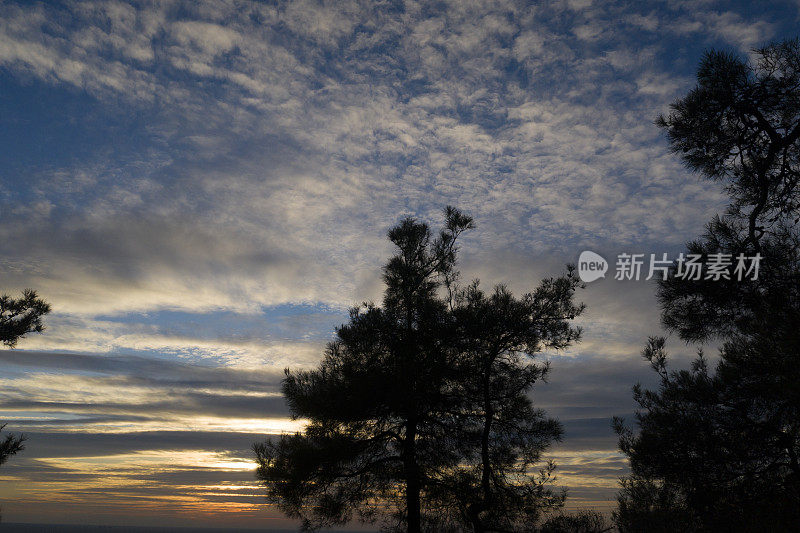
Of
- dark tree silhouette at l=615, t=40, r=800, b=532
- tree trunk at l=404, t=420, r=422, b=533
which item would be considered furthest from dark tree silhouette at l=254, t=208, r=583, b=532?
dark tree silhouette at l=615, t=40, r=800, b=532

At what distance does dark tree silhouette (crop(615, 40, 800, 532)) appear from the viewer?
23.3 feet

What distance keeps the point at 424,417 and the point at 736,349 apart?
282 inches

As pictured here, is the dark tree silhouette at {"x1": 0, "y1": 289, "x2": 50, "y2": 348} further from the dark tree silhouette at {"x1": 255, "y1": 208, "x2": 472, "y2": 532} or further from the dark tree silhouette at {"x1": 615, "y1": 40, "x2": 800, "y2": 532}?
the dark tree silhouette at {"x1": 615, "y1": 40, "x2": 800, "y2": 532}

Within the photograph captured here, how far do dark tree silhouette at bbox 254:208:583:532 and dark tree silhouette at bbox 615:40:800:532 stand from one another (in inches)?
134

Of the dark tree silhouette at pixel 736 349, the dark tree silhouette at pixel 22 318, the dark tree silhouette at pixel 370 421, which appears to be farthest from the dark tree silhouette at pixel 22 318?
the dark tree silhouette at pixel 736 349

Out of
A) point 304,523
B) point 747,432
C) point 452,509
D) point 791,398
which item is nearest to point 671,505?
point 747,432

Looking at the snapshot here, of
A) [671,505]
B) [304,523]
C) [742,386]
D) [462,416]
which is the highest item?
[742,386]

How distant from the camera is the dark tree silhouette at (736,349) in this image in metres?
7.10

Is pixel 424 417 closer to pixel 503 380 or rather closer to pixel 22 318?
pixel 503 380

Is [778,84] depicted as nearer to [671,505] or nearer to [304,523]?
[671,505]

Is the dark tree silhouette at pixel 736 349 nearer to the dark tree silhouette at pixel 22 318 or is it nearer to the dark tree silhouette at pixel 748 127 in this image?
the dark tree silhouette at pixel 748 127

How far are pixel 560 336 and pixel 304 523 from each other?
8.21 meters

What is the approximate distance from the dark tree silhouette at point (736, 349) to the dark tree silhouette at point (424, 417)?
3415mm

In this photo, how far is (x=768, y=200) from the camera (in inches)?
336
